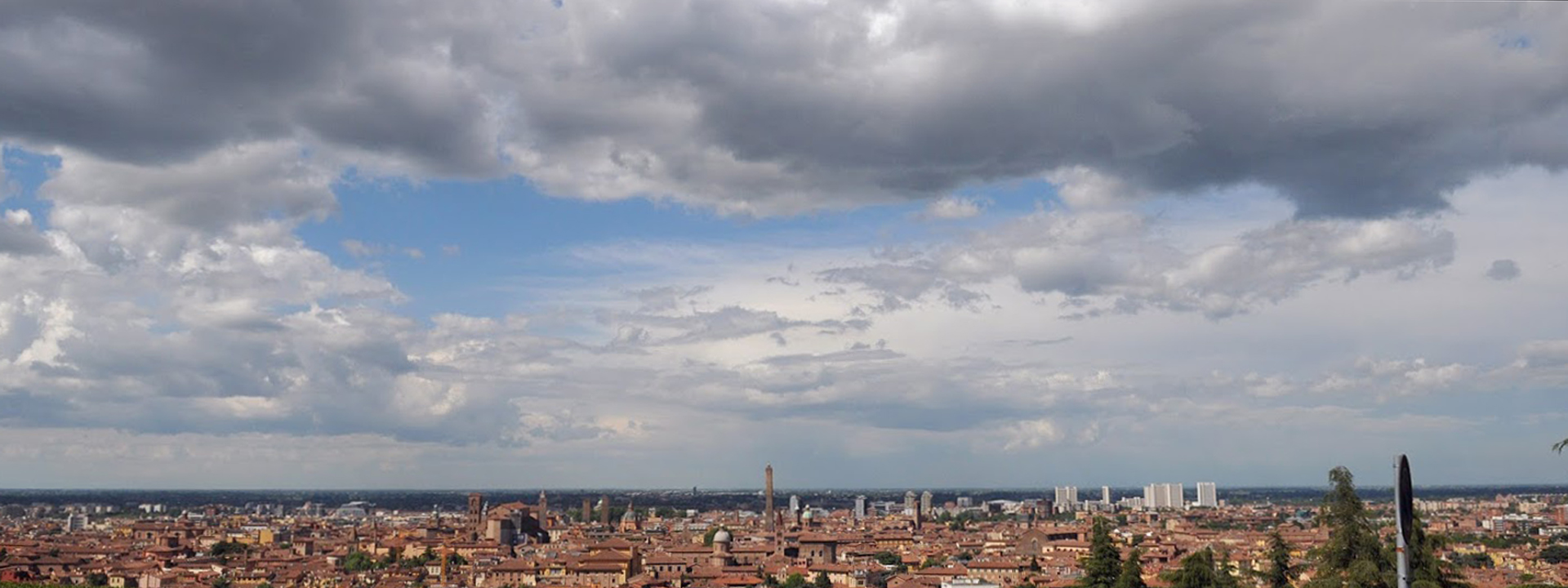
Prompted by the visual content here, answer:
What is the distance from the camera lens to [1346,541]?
91.9ft

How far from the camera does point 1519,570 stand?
94.9 m

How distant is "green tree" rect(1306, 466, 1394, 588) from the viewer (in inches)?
1089

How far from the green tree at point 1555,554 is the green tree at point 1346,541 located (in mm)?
91575

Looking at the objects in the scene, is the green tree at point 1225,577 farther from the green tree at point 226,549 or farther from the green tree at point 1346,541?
the green tree at point 226,549

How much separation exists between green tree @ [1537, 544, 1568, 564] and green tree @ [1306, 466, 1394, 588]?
300ft

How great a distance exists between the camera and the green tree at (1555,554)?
356 ft

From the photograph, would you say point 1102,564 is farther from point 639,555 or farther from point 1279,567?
point 639,555

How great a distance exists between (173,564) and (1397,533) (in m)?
124

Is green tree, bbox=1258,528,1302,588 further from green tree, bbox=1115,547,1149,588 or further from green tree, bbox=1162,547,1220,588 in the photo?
green tree, bbox=1115,547,1149,588

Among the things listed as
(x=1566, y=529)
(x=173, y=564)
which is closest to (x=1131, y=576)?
(x=173, y=564)

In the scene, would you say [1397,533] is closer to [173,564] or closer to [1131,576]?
[1131,576]

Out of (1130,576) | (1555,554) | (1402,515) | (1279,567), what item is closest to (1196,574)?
(1130,576)

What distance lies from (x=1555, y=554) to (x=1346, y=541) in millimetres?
103701

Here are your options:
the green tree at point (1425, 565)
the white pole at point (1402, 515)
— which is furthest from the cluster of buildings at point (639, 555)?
the white pole at point (1402, 515)
